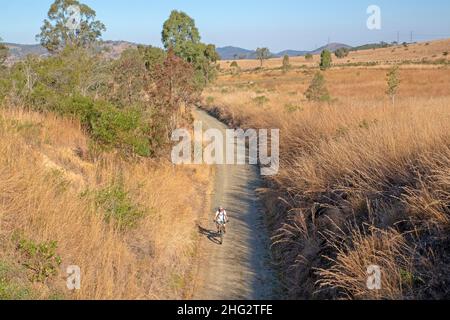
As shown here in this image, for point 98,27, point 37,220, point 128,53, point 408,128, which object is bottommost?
point 37,220

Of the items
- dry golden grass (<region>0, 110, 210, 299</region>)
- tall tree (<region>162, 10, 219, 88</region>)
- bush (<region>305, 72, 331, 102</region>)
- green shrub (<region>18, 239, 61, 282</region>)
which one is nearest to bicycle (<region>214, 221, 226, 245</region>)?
dry golden grass (<region>0, 110, 210, 299</region>)

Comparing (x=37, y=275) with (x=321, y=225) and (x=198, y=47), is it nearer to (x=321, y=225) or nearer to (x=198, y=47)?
(x=321, y=225)

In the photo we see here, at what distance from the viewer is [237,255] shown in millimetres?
10469

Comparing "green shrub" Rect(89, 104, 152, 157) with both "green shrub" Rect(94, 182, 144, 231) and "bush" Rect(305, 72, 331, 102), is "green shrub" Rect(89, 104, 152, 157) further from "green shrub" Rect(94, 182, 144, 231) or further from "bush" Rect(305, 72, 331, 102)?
"bush" Rect(305, 72, 331, 102)

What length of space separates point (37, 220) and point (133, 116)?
281 inches

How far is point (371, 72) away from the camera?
205ft

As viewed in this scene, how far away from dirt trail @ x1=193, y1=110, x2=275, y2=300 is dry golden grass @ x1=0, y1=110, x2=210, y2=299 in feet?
1.43

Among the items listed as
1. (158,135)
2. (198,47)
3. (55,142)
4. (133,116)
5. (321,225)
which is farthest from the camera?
(198,47)

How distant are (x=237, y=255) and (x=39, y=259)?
5.11 m

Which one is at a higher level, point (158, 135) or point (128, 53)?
point (128, 53)

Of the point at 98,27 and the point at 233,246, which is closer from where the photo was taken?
the point at 233,246

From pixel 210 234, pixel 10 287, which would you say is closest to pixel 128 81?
pixel 210 234

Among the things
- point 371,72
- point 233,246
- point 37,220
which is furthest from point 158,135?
point 371,72

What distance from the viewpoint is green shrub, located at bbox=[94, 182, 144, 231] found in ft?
28.9
